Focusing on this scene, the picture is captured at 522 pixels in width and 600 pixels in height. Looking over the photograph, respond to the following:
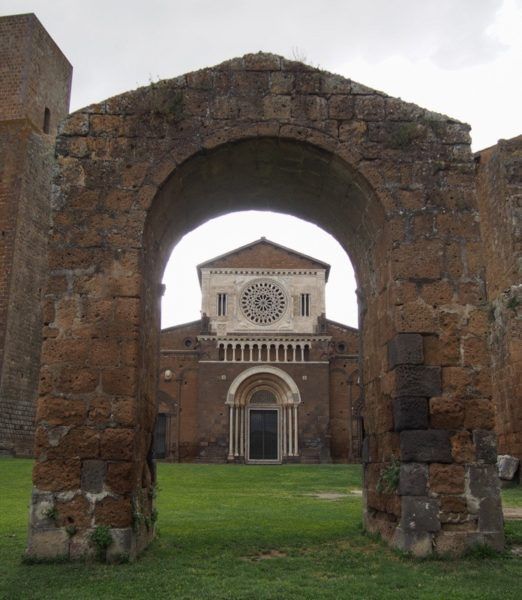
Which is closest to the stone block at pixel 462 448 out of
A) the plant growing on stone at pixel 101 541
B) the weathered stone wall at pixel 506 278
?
the plant growing on stone at pixel 101 541

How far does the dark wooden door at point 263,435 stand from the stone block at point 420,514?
97.9 feet

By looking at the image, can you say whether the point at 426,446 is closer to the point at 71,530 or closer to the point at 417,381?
the point at 417,381

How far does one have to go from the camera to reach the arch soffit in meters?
36.0

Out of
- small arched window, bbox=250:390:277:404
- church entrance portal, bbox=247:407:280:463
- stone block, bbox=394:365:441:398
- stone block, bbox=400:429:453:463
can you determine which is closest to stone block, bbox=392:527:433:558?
stone block, bbox=400:429:453:463

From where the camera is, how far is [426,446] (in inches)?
265

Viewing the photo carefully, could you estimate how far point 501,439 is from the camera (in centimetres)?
1550

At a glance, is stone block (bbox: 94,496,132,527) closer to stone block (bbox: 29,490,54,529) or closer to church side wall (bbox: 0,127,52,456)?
stone block (bbox: 29,490,54,529)

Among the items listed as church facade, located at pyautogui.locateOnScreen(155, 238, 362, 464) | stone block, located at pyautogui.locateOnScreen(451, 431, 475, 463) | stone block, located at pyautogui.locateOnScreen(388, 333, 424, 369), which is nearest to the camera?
stone block, located at pyautogui.locateOnScreen(451, 431, 475, 463)

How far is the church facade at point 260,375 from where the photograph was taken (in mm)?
35406

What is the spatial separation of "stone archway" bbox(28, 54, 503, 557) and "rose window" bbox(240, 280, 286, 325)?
1164 inches

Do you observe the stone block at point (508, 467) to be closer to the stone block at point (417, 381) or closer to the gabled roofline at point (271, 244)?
the stone block at point (417, 381)

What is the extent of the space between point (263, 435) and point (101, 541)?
30.3 meters

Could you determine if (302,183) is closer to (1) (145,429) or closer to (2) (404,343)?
(2) (404,343)

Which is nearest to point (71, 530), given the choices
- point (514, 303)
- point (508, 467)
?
point (508, 467)
